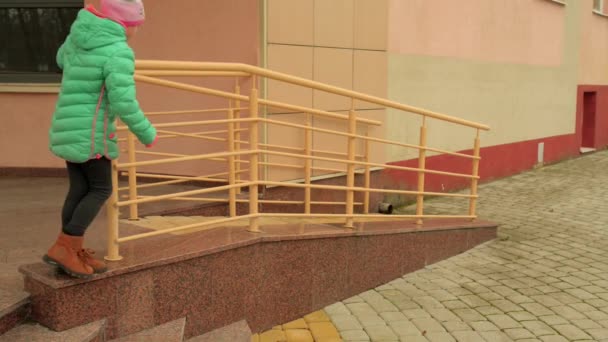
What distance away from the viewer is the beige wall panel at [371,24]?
744cm

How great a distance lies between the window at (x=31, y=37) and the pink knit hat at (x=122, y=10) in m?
4.87

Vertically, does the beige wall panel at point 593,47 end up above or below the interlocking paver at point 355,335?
above

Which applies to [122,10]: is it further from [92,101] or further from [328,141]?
[328,141]

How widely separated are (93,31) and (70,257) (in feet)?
3.65

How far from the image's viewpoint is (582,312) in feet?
15.6

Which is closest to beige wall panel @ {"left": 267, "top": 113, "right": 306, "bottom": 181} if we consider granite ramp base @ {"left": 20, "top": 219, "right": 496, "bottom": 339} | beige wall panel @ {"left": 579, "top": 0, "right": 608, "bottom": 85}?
granite ramp base @ {"left": 20, "top": 219, "right": 496, "bottom": 339}

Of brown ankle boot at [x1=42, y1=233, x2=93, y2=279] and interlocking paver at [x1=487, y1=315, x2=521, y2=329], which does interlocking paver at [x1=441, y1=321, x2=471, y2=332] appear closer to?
interlocking paver at [x1=487, y1=315, x2=521, y2=329]

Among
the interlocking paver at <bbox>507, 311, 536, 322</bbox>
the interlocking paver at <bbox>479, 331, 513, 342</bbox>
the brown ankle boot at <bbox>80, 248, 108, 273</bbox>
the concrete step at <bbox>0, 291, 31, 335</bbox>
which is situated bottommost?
the interlocking paver at <bbox>479, 331, 513, 342</bbox>

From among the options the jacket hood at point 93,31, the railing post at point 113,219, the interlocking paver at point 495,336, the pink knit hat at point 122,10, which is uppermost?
the pink knit hat at point 122,10

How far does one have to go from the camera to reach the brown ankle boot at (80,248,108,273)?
3158 mm

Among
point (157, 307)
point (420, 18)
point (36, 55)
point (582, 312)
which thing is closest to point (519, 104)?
point (420, 18)

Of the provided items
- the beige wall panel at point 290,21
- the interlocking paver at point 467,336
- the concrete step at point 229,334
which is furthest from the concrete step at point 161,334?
the beige wall panel at point 290,21

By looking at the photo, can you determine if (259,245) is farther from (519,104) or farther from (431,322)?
(519,104)

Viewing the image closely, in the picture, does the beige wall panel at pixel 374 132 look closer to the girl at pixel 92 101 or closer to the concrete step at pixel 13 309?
the girl at pixel 92 101
